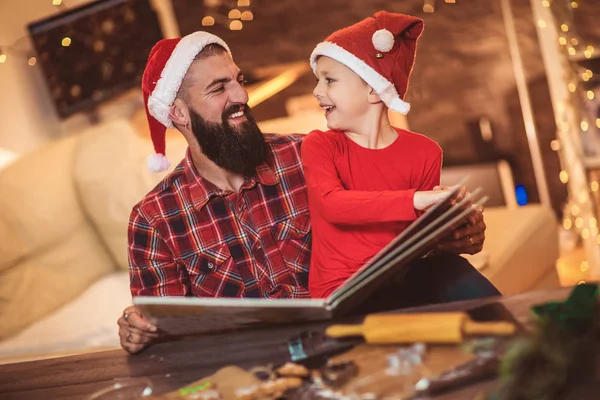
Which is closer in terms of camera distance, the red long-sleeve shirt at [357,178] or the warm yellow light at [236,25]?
the red long-sleeve shirt at [357,178]

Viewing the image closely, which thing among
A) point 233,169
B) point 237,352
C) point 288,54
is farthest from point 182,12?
point 237,352

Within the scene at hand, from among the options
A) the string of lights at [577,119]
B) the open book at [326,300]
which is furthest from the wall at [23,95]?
the string of lights at [577,119]

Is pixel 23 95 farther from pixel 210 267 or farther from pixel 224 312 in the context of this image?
pixel 224 312

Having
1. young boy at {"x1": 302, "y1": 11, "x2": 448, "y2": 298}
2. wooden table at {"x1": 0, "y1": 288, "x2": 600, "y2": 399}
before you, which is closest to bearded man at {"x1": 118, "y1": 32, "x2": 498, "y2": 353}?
young boy at {"x1": 302, "y1": 11, "x2": 448, "y2": 298}

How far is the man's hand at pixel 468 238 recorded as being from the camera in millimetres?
1536

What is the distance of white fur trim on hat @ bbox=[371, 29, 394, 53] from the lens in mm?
1596

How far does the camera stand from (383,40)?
1597mm

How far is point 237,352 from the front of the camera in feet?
4.00

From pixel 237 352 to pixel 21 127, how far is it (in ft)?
6.25

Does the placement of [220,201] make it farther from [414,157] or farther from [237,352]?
[237,352]

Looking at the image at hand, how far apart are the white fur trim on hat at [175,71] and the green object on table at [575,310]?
3.38 feet

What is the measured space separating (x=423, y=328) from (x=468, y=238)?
54 centimetres

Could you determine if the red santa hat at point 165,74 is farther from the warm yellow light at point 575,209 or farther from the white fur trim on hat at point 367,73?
the warm yellow light at point 575,209

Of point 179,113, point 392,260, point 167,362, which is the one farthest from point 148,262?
point 392,260
